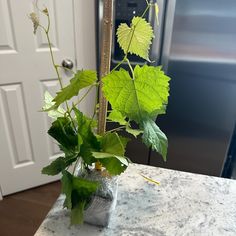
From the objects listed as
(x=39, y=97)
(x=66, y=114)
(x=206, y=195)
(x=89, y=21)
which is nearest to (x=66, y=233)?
(x=66, y=114)

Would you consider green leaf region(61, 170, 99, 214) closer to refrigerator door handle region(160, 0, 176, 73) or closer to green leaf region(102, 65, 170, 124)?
green leaf region(102, 65, 170, 124)

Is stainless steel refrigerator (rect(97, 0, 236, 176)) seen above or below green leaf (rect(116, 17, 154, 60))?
below

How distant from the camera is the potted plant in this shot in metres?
0.45

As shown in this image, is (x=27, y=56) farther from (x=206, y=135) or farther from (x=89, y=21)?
(x=206, y=135)

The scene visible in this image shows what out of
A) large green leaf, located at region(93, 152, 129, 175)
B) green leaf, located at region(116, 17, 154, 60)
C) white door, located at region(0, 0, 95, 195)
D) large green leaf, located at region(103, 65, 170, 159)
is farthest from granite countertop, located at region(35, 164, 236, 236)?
white door, located at region(0, 0, 95, 195)

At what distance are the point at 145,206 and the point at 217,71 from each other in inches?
42.0

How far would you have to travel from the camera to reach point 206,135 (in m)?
1.60

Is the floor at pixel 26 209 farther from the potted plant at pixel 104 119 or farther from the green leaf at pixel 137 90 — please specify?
the green leaf at pixel 137 90

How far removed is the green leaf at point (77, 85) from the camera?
0.41 meters

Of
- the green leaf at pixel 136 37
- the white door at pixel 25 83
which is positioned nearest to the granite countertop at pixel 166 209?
the green leaf at pixel 136 37

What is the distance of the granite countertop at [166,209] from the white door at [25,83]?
3.38 feet

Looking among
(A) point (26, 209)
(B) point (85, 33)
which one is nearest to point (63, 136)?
(B) point (85, 33)

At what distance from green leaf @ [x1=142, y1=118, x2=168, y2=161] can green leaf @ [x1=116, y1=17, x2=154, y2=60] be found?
164 millimetres

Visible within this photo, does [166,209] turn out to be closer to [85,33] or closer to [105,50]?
[105,50]
